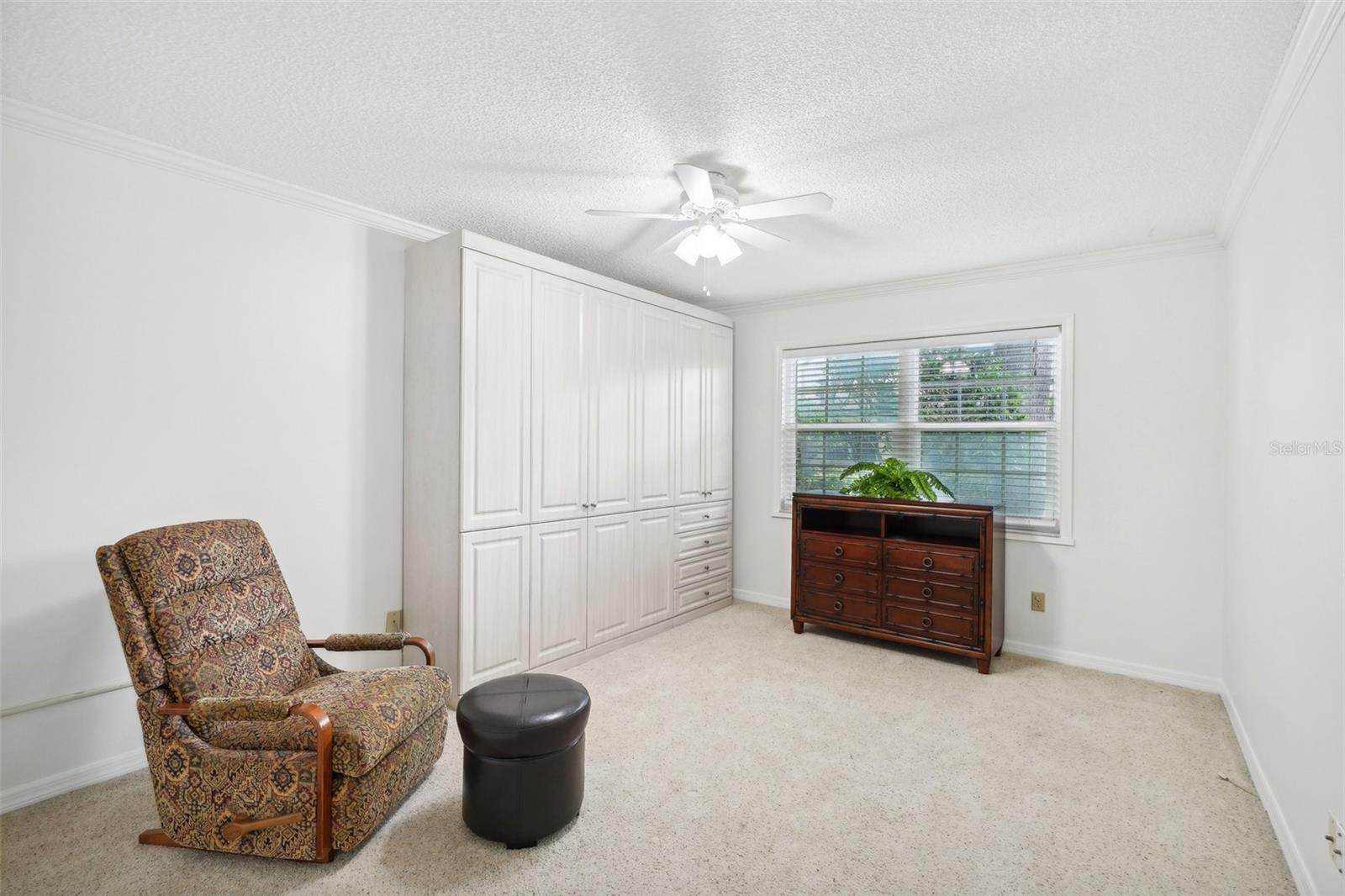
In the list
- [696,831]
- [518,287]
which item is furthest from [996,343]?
[696,831]

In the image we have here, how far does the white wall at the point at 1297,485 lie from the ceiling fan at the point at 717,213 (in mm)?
1457

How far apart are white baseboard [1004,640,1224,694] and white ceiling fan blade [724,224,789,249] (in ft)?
9.63

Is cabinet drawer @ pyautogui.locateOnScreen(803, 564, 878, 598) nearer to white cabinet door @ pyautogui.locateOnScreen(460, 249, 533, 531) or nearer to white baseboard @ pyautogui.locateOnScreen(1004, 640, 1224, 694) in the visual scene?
white baseboard @ pyautogui.locateOnScreen(1004, 640, 1224, 694)

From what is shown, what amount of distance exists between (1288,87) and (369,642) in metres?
3.66

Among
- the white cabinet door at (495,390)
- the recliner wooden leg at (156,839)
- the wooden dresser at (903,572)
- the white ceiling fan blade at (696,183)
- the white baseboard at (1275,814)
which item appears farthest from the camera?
the wooden dresser at (903,572)

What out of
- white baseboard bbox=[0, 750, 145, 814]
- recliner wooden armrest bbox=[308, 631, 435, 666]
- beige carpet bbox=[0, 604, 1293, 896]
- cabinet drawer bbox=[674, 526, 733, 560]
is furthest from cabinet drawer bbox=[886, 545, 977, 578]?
white baseboard bbox=[0, 750, 145, 814]

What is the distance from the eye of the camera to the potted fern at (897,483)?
4238 millimetres

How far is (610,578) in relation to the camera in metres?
4.07

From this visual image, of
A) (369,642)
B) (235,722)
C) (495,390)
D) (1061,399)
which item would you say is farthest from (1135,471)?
(235,722)

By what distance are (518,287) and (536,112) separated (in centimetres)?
127

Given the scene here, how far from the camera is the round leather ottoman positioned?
2.09 m

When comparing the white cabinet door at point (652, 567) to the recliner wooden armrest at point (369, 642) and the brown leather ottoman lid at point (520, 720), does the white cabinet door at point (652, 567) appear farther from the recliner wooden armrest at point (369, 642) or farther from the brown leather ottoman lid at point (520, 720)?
the brown leather ottoman lid at point (520, 720)

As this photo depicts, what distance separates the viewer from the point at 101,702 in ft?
8.26

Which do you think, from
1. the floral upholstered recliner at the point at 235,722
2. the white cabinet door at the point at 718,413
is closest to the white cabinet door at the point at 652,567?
the white cabinet door at the point at 718,413
